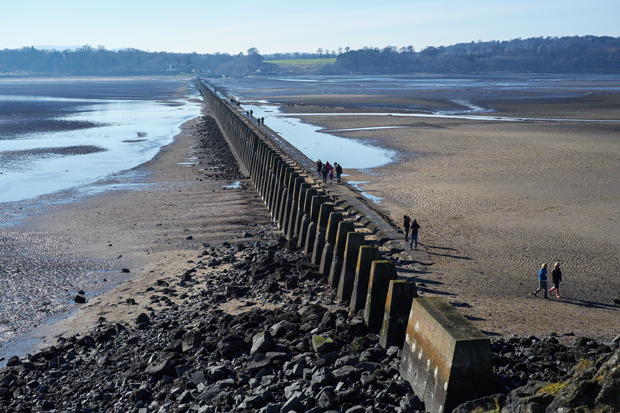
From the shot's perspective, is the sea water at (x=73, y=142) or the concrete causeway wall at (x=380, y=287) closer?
the concrete causeway wall at (x=380, y=287)

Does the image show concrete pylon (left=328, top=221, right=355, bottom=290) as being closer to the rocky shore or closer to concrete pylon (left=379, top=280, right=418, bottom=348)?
the rocky shore

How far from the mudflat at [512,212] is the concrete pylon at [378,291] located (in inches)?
79.5

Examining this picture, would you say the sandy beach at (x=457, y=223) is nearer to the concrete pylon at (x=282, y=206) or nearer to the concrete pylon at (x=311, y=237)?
the concrete pylon at (x=282, y=206)

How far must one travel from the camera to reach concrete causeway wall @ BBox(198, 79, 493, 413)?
23.3 feet

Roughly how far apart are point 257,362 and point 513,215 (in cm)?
1460

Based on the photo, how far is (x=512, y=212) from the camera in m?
21.6

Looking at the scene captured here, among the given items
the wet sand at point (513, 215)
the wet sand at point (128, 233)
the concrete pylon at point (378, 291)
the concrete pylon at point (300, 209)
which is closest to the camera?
the concrete pylon at point (378, 291)

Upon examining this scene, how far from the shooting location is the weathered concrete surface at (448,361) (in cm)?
701

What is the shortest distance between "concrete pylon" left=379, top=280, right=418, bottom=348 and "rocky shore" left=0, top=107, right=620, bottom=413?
22 cm

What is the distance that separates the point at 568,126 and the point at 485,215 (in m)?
34.1

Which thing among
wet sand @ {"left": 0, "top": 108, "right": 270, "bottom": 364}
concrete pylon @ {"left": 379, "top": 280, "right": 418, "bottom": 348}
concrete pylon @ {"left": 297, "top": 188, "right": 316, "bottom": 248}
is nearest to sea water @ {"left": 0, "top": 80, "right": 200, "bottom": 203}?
wet sand @ {"left": 0, "top": 108, "right": 270, "bottom": 364}

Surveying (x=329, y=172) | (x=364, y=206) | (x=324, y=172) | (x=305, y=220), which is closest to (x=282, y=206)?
(x=364, y=206)

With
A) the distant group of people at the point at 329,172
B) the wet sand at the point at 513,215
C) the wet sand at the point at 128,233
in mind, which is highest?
the distant group of people at the point at 329,172

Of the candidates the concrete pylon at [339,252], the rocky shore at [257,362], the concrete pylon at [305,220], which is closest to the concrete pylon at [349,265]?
the rocky shore at [257,362]
